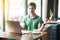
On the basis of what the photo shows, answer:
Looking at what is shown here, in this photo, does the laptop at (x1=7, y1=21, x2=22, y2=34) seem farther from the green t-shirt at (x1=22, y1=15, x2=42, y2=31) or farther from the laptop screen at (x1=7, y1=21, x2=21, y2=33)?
the green t-shirt at (x1=22, y1=15, x2=42, y2=31)

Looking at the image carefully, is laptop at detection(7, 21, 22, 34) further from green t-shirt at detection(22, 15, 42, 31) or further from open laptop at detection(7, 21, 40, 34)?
green t-shirt at detection(22, 15, 42, 31)

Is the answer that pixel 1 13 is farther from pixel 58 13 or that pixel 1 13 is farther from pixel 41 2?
pixel 58 13

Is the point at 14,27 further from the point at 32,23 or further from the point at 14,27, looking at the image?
the point at 32,23

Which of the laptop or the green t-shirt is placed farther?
the green t-shirt

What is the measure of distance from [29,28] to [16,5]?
194cm

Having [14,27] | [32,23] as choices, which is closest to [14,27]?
[14,27]

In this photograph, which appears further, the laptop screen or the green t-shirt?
the green t-shirt

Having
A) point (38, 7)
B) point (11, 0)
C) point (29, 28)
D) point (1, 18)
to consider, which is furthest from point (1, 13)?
point (29, 28)

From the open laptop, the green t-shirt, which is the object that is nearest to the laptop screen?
the open laptop

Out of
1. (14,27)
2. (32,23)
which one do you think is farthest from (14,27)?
(32,23)

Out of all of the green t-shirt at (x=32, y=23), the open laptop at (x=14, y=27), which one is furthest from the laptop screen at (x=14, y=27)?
the green t-shirt at (x=32, y=23)

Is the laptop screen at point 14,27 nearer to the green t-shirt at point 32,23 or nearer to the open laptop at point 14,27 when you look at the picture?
the open laptop at point 14,27

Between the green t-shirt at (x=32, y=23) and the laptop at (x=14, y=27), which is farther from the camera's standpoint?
the green t-shirt at (x=32, y=23)

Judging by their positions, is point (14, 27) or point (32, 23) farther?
point (32, 23)
